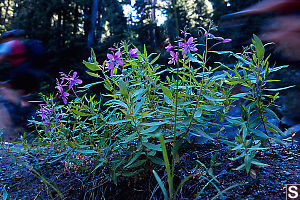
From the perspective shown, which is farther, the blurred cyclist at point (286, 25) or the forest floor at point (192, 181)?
the forest floor at point (192, 181)

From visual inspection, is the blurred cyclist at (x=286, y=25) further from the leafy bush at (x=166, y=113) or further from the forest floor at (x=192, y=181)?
the forest floor at (x=192, y=181)

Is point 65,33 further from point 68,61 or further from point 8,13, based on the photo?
point 8,13

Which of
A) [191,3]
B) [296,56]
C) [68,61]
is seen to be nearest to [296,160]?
[296,56]

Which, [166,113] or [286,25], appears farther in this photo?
[166,113]

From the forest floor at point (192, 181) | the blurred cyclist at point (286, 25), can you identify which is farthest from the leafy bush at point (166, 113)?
the blurred cyclist at point (286, 25)

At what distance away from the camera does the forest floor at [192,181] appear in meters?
0.87

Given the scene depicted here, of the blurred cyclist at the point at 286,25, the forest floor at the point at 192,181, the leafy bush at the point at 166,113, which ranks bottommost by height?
the forest floor at the point at 192,181

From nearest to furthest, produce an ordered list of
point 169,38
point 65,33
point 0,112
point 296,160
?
point 0,112 → point 296,160 → point 65,33 → point 169,38

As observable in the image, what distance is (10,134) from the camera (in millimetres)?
5148

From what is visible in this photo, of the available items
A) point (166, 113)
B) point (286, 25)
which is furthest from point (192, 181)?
point (286, 25)

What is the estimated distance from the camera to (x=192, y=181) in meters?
0.99

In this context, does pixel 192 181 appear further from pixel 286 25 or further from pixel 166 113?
pixel 286 25

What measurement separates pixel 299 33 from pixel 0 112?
3.01 ft

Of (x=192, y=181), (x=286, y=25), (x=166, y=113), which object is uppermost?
(x=286, y=25)
